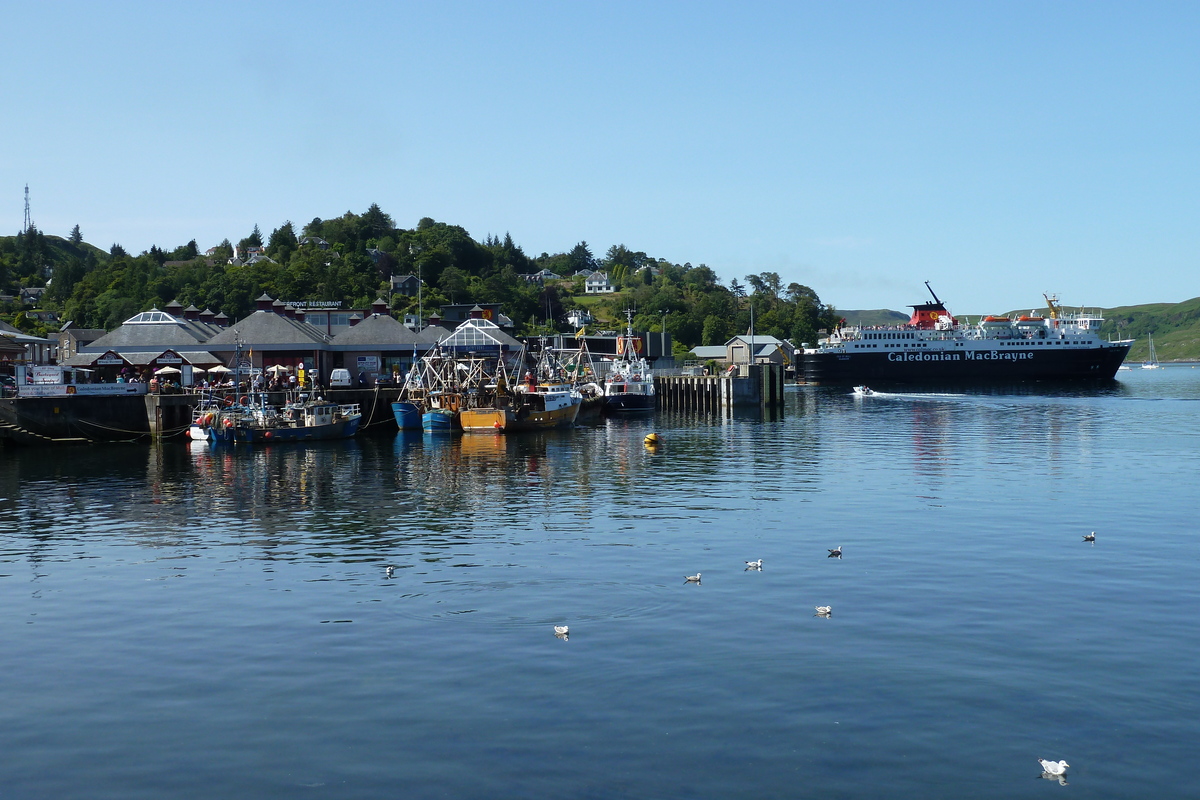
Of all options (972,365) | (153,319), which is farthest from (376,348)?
(972,365)

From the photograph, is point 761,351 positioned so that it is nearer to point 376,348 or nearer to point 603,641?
point 376,348

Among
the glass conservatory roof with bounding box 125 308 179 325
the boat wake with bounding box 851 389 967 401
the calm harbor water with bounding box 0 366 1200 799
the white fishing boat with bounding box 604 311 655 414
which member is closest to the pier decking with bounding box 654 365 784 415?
the white fishing boat with bounding box 604 311 655 414

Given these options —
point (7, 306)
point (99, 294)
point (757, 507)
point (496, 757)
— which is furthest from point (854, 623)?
point (7, 306)

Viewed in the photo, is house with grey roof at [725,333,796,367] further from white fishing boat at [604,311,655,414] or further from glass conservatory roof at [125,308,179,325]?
glass conservatory roof at [125,308,179,325]

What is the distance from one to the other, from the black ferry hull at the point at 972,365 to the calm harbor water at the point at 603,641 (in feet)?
392

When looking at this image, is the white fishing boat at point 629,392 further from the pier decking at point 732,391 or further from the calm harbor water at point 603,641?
the calm harbor water at point 603,641

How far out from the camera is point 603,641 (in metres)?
19.8

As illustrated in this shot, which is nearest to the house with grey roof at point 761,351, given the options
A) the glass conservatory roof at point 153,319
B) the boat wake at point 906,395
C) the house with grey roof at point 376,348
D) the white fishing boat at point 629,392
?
the boat wake at point 906,395

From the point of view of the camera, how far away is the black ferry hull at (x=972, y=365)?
160m

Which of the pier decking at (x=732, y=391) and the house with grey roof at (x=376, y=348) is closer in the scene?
the house with grey roof at (x=376, y=348)

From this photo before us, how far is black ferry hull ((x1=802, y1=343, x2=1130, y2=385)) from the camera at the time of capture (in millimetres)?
160000

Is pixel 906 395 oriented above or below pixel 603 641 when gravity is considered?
above

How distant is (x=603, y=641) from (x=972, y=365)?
501ft

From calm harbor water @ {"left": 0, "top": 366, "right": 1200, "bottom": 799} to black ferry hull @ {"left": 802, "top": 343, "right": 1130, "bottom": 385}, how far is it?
119 meters
